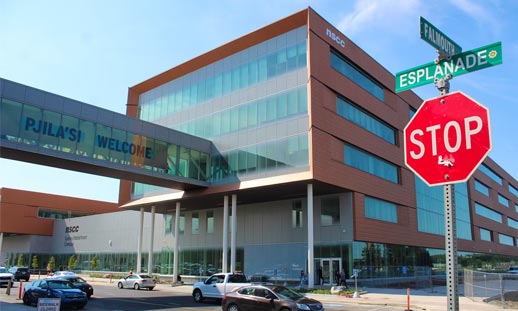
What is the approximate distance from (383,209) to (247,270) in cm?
1427

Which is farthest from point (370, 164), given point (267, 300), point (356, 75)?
point (267, 300)

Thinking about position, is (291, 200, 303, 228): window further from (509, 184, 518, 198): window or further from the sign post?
(509, 184, 518, 198): window

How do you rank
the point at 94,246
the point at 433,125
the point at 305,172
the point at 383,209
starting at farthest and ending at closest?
the point at 94,246
the point at 383,209
the point at 305,172
the point at 433,125

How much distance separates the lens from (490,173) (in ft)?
274

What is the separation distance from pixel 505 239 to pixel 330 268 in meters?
64.9

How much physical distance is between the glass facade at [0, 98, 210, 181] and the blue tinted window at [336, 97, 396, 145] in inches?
→ 522

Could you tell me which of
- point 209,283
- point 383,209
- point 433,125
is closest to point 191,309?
point 209,283

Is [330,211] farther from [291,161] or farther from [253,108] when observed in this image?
[253,108]

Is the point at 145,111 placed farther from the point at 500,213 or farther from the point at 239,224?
the point at 500,213

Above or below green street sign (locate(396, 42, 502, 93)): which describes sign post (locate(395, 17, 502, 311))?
below

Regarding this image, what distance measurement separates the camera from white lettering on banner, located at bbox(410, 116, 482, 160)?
354 cm

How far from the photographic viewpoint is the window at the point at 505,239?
8314cm

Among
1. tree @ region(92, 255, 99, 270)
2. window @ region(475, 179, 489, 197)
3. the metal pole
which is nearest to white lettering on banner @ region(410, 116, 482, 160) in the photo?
the metal pole

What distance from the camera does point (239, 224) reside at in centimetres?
4603
